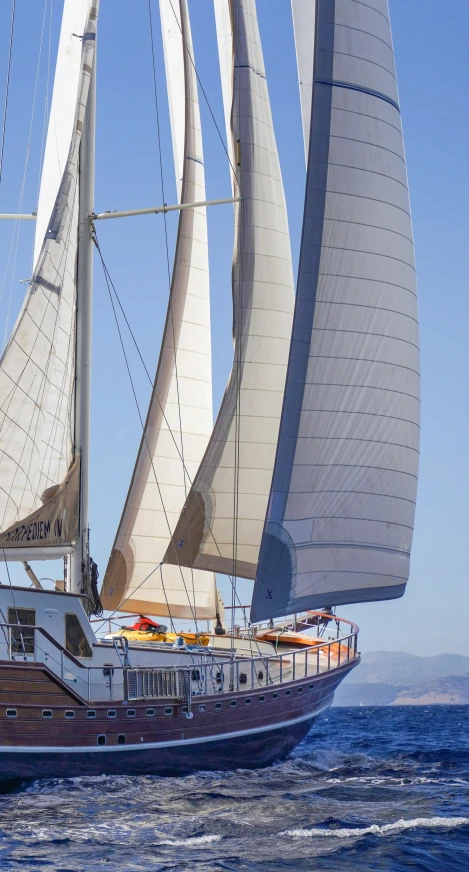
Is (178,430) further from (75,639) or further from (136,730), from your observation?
(136,730)

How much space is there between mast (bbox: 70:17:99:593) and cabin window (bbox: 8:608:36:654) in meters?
1.86

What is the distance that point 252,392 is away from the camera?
21.2 metres

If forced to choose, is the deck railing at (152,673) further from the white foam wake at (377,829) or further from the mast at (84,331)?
the white foam wake at (377,829)

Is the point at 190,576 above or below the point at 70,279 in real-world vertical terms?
below

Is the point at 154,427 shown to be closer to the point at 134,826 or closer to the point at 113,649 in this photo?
the point at 113,649

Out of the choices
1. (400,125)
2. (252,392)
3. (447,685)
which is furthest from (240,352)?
(447,685)

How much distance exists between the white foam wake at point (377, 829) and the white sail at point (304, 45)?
45.1ft

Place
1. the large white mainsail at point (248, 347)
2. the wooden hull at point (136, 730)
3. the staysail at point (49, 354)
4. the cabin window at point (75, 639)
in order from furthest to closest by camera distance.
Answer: the large white mainsail at point (248, 347) < the cabin window at point (75, 639) < the staysail at point (49, 354) < the wooden hull at point (136, 730)

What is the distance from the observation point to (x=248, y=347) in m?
21.4

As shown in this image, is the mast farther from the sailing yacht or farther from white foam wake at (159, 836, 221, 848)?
white foam wake at (159, 836, 221, 848)

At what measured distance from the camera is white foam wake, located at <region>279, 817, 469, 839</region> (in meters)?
13.4

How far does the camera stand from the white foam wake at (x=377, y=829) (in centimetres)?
1341

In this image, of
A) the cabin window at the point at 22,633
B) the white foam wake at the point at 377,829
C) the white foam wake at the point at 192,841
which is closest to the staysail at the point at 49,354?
the cabin window at the point at 22,633

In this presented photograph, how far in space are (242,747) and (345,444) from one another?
5.33 meters
